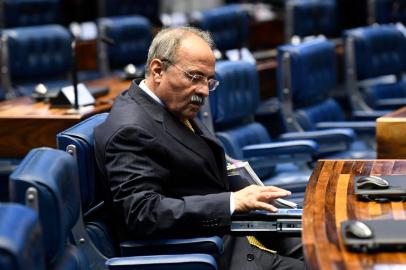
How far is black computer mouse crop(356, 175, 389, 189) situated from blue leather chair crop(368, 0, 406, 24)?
14.9 ft

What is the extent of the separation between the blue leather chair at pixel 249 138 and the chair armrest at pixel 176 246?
1.44 m

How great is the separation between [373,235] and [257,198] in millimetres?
510

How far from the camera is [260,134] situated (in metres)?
4.42

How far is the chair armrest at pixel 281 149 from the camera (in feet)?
13.3

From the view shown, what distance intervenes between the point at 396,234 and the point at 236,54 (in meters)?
3.54

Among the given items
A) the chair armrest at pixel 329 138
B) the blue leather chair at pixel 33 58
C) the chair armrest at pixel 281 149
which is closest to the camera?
the chair armrest at pixel 281 149

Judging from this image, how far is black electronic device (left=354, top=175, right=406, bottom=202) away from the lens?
2.51 metres

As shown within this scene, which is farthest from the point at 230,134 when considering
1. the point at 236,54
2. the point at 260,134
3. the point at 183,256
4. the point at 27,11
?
the point at 27,11

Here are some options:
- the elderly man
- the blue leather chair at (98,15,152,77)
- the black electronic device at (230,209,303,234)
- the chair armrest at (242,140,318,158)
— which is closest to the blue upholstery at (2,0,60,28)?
the blue leather chair at (98,15,152,77)

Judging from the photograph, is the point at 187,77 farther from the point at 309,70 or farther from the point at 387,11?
the point at 387,11

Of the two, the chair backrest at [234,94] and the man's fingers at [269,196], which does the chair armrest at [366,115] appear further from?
the man's fingers at [269,196]

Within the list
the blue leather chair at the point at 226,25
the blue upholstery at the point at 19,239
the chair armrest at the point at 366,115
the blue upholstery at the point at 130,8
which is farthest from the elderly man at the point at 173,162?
the blue upholstery at the point at 130,8

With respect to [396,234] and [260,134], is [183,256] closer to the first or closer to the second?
[396,234]

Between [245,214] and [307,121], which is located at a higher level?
[245,214]
